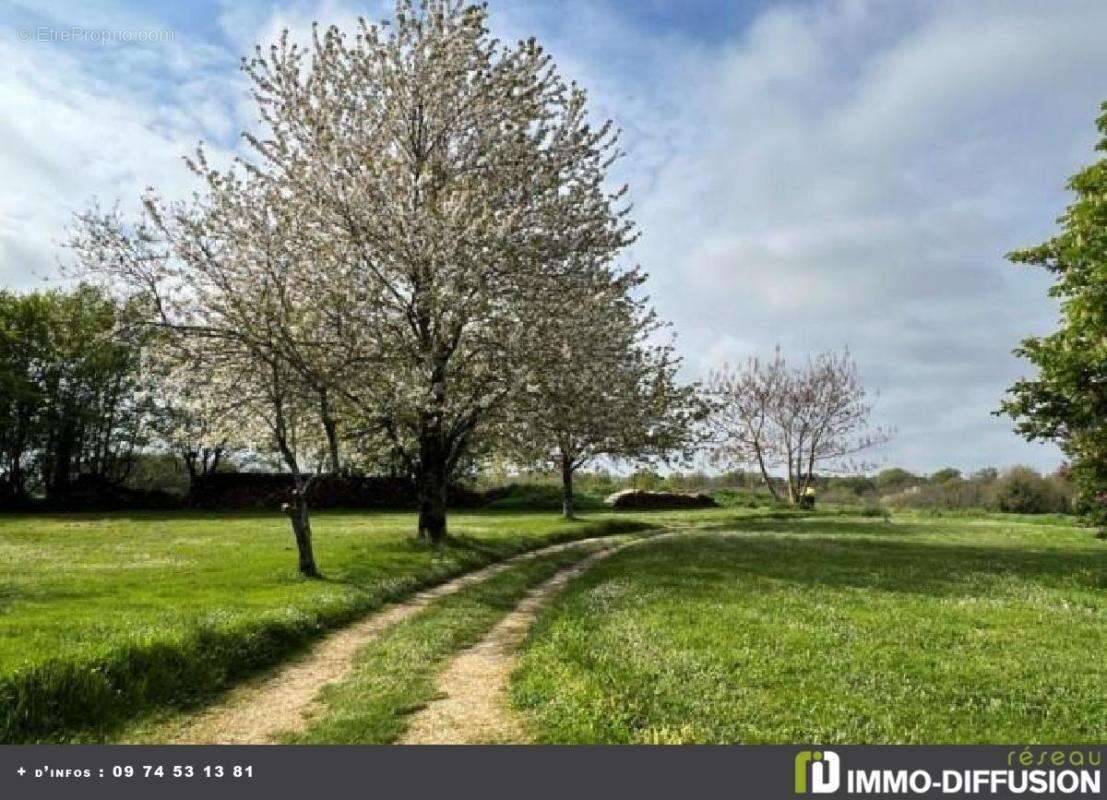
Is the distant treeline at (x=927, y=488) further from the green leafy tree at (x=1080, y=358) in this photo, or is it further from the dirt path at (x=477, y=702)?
the dirt path at (x=477, y=702)

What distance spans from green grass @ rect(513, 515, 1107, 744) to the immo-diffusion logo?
0.63 metres

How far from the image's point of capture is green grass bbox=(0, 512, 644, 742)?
12.0m

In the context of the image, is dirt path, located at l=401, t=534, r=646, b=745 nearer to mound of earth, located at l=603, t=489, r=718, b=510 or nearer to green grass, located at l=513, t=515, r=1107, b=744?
green grass, located at l=513, t=515, r=1107, b=744

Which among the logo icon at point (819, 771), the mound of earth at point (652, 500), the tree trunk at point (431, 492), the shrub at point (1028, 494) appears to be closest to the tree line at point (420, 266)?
the tree trunk at point (431, 492)

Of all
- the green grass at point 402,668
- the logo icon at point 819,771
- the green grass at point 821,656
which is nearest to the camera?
the logo icon at point 819,771

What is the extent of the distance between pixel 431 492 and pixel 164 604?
1593 centimetres

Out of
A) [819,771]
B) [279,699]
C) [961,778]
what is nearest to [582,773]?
[819,771]

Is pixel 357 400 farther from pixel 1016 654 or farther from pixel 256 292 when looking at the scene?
pixel 1016 654

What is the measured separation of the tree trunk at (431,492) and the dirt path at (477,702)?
15.4 m

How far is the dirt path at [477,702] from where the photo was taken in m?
10.5

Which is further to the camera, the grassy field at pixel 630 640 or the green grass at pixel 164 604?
the green grass at pixel 164 604

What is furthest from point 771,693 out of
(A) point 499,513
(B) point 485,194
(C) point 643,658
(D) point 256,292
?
(A) point 499,513

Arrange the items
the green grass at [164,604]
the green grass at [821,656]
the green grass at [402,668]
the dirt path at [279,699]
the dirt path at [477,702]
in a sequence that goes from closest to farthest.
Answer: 1. the green grass at [821,656]
2. the dirt path at [477,702]
3. the green grass at [402,668]
4. the dirt path at [279,699]
5. the green grass at [164,604]

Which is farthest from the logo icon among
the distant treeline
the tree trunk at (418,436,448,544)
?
the distant treeline
